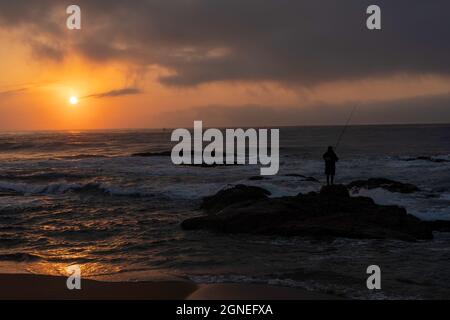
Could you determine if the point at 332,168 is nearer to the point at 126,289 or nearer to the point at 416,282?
the point at 416,282

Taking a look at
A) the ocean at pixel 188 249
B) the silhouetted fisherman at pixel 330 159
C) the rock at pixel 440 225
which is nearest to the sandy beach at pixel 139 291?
the ocean at pixel 188 249

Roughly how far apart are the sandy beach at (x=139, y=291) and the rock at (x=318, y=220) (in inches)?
168

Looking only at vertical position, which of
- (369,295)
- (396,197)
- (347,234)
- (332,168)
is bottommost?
(369,295)

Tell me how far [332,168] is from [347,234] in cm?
537

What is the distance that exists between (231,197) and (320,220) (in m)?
4.31

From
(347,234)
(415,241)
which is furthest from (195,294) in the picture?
(415,241)

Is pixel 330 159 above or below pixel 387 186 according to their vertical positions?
above

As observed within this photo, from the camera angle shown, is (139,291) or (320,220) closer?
(139,291)

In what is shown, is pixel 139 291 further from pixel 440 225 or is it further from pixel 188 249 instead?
pixel 440 225

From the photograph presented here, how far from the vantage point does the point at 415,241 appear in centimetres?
1019

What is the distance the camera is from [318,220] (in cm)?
1121

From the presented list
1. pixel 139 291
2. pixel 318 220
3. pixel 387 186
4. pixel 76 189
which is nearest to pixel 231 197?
pixel 318 220

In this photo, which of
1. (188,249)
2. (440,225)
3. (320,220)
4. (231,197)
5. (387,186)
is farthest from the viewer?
(387,186)

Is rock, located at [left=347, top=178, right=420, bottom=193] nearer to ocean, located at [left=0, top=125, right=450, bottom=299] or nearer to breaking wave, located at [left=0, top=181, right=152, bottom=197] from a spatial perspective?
ocean, located at [left=0, top=125, right=450, bottom=299]
